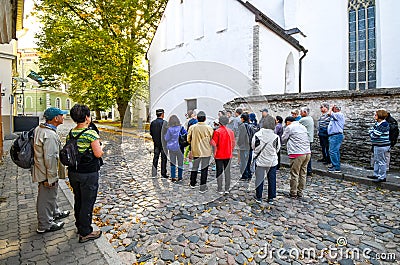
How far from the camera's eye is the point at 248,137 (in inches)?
272

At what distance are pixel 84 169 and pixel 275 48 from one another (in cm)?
1328

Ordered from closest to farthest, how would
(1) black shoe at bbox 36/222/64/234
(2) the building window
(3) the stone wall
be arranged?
(1) black shoe at bbox 36/222/64/234 < (3) the stone wall < (2) the building window

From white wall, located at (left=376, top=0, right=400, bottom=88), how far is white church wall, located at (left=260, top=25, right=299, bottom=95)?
16.7 feet

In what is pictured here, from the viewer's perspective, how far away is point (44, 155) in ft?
11.7

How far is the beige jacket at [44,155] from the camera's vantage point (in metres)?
3.55

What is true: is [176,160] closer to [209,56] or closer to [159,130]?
[159,130]

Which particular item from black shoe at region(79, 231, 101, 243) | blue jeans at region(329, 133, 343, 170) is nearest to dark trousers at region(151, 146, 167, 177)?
black shoe at region(79, 231, 101, 243)

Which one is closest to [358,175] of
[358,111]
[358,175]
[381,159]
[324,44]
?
[358,175]

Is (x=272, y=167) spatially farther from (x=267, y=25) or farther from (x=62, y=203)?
(x=267, y=25)

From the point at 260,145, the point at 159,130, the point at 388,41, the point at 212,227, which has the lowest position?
the point at 212,227

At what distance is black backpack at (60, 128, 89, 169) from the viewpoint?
3225 mm

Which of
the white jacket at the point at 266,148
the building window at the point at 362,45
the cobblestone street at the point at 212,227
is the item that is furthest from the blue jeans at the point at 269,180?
the building window at the point at 362,45

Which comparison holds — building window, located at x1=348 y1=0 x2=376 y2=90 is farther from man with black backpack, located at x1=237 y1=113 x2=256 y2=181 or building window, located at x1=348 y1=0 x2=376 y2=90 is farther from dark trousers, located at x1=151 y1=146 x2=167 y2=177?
dark trousers, located at x1=151 y1=146 x2=167 y2=177

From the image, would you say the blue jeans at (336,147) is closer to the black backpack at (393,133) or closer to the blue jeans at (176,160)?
the black backpack at (393,133)
